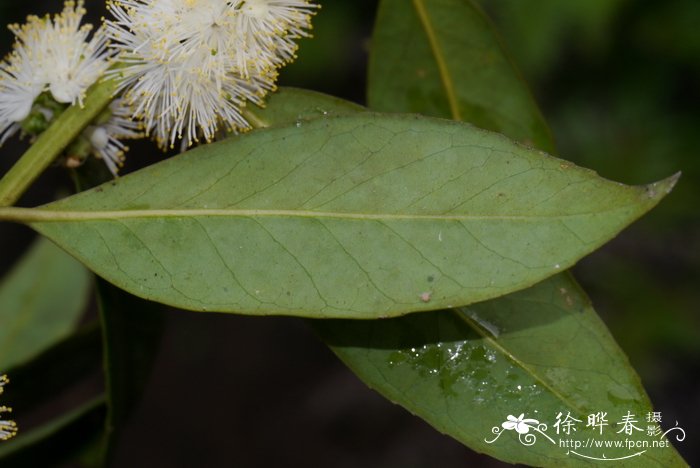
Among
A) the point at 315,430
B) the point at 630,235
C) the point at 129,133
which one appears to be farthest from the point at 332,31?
the point at 129,133

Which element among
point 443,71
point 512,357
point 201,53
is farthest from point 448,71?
point 512,357

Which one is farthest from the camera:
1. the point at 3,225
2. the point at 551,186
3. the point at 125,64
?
the point at 3,225

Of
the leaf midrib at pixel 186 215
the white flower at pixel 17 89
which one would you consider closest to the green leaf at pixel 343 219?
the leaf midrib at pixel 186 215

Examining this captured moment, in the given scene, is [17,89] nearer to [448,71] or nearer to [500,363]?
[448,71]

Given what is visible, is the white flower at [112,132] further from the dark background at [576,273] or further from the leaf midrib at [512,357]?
the dark background at [576,273]

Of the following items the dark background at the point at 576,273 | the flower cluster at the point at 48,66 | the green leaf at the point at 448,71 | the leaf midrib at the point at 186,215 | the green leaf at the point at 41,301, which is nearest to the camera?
the leaf midrib at the point at 186,215

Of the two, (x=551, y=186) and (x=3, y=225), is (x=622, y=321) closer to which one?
(x=551, y=186)

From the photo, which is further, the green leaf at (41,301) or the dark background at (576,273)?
the dark background at (576,273)
